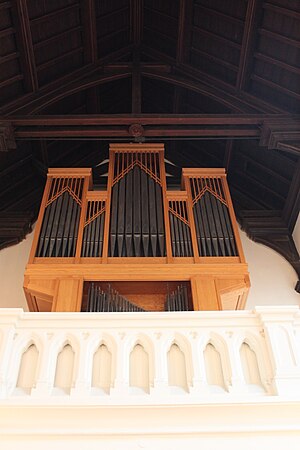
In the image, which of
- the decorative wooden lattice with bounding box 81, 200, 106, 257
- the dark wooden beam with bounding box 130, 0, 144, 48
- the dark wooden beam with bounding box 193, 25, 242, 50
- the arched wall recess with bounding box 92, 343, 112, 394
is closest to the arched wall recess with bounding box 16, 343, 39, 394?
the arched wall recess with bounding box 92, 343, 112, 394

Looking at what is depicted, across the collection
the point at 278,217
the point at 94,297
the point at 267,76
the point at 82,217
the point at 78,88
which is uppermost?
the point at 78,88

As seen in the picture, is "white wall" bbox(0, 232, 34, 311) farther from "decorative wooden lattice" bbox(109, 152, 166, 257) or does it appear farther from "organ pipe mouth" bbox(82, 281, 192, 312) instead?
"decorative wooden lattice" bbox(109, 152, 166, 257)

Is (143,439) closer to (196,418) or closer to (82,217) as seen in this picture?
(196,418)

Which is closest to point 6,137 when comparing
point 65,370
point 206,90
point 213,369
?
point 206,90

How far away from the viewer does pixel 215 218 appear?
789 cm

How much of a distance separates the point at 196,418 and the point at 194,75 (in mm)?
6951

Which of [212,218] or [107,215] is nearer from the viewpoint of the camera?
[107,215]

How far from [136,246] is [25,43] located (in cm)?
376

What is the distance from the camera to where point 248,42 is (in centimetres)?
805

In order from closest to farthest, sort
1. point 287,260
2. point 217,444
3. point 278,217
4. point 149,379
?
1. point 217,444
2. point 149,379
3. point 287,260
4. point 278,217

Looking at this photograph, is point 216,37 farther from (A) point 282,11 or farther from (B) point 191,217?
(B) point 191,217

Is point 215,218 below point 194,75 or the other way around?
below

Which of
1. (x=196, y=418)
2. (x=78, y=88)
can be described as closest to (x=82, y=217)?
(x=78, y=88)

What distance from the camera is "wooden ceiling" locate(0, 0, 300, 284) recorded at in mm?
7973
